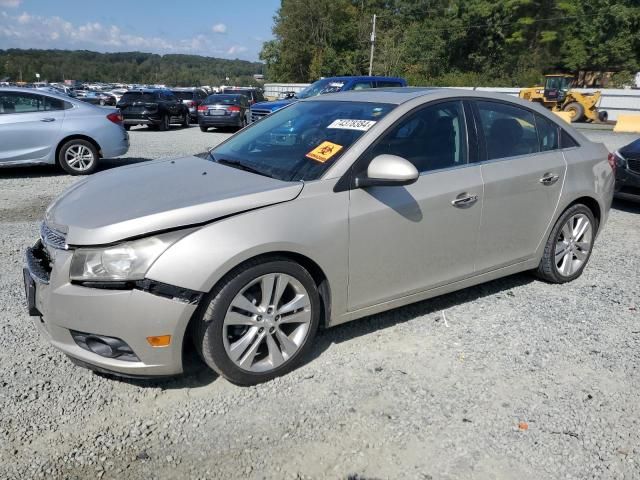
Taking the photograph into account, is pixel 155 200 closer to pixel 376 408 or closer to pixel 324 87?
pixel 376 408

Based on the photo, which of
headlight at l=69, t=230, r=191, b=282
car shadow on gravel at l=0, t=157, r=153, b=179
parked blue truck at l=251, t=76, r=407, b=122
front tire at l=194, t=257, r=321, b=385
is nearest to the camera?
headlight at l=69, t=230, r=191, b=282

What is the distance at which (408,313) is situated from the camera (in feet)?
13.1

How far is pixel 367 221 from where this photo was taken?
318cm

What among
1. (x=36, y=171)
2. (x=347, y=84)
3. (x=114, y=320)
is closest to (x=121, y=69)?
(x=347, y=84)

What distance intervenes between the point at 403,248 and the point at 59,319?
2013 millimetres

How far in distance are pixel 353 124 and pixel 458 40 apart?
203 feet

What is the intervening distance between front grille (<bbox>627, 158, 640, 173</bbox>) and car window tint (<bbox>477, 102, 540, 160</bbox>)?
402 centimetres

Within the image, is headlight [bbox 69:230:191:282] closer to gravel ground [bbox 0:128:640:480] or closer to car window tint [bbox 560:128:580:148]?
gravel ground [bbox 0:128:640:480]

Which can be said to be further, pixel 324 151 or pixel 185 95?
pixel 185 95

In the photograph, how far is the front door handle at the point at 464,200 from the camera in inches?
140

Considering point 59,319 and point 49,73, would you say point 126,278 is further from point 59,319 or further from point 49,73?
point 49,73

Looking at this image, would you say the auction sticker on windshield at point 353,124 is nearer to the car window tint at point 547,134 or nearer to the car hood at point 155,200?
the car hood at point 155,200

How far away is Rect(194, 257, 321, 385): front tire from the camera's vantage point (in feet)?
9.09

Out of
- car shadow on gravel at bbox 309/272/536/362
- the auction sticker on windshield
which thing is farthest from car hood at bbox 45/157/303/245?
car shadow on gravel at bbox 309/272/536/362
